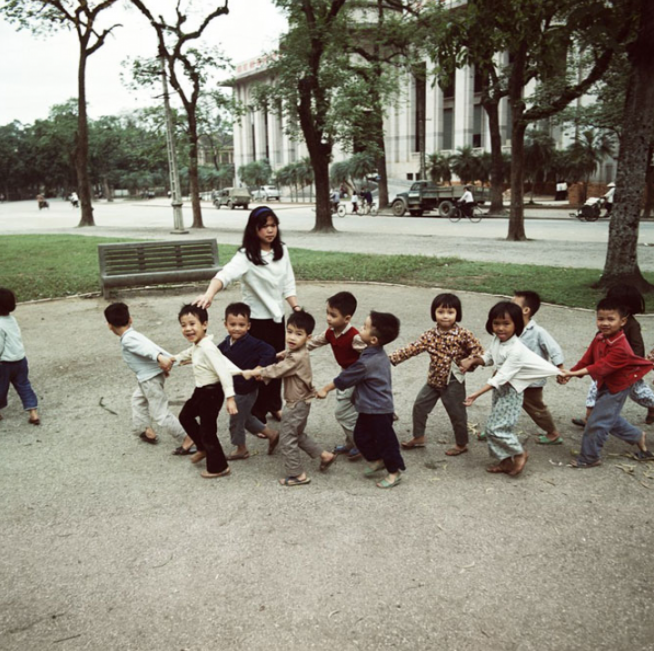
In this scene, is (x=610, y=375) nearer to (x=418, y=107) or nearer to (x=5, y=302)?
(x=5, y=302)

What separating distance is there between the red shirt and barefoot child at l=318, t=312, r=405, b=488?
4.36 feet

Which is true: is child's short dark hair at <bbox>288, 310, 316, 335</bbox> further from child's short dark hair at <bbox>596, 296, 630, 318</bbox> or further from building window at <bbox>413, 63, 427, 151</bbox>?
building window at <bbox>413, 63, 427, 151</bbox>

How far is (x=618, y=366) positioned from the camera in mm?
3971

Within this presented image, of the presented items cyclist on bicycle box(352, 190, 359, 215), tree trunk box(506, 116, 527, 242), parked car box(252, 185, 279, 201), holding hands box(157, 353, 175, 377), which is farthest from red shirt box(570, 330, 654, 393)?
parked car box(252, 185, 279, 201)

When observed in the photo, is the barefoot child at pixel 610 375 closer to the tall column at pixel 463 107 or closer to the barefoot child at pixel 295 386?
the barefoot child at pixel 295 386

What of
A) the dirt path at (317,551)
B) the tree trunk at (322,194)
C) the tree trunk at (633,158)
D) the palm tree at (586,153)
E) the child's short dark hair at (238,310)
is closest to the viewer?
the dirt path at (317,551)

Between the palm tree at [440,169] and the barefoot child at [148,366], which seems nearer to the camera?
the barefoot child at [148,366]

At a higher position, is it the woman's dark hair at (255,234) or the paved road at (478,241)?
the woman's dark hair at (255,234)

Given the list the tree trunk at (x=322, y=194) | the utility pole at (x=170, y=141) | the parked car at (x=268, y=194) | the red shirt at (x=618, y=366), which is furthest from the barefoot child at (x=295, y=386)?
the parked car at (x=268, y=194)

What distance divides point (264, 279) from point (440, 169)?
47.9 meters

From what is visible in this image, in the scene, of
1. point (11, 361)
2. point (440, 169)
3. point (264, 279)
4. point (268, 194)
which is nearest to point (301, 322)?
point (264, 279)

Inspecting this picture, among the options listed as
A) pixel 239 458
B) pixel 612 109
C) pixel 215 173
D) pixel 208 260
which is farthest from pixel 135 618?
pixel 215 173

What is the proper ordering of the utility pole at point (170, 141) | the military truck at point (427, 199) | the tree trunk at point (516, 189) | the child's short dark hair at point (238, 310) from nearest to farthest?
the child's short dark hair at point (238, 310), the tree trunk at point (516, 189), the utility pole at point (170, 141), the military truck at point (427, 199)

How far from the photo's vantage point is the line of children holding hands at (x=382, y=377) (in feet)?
13.1
